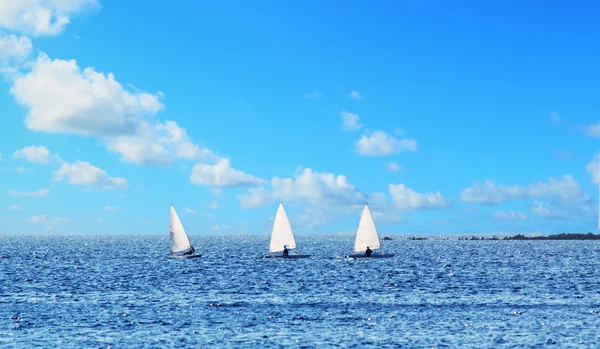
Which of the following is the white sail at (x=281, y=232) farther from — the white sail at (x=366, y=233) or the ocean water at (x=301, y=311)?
the ocean water at (x=301, y=311)

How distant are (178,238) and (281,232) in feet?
70.6

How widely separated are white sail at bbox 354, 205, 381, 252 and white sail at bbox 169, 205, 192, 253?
32200 millimetres

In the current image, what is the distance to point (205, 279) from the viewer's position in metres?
82.8

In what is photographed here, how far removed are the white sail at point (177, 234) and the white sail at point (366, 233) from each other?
3220cm

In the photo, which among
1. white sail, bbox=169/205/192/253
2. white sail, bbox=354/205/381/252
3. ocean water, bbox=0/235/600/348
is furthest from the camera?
white sail, bbox=169/205/192/253

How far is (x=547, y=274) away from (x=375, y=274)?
25010 mm

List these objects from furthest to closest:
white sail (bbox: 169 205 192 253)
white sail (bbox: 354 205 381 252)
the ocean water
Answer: white sail (bbox: 169 205 192 253)
white sail (bbox: 354 205 381 252)
the ocean water

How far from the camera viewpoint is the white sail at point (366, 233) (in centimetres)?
11312

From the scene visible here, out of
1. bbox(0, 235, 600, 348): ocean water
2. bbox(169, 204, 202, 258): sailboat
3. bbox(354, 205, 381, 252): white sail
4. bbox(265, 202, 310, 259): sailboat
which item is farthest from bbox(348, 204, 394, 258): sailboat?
bbox(169, 204, 202, 258): sailboat

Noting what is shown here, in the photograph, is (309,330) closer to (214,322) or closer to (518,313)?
(214,322)

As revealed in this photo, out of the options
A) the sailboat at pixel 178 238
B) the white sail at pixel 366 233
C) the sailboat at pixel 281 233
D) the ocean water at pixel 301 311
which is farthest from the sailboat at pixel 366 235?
the sailboat at pixel 178 238

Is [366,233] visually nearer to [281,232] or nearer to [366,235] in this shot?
[366,235]

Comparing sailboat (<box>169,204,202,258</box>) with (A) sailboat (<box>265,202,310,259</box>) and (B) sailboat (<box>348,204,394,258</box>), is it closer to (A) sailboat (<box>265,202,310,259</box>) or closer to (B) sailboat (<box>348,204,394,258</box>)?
(A) sailboat (<box>265,202,310,259</box>)

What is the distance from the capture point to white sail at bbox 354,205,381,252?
371ft
